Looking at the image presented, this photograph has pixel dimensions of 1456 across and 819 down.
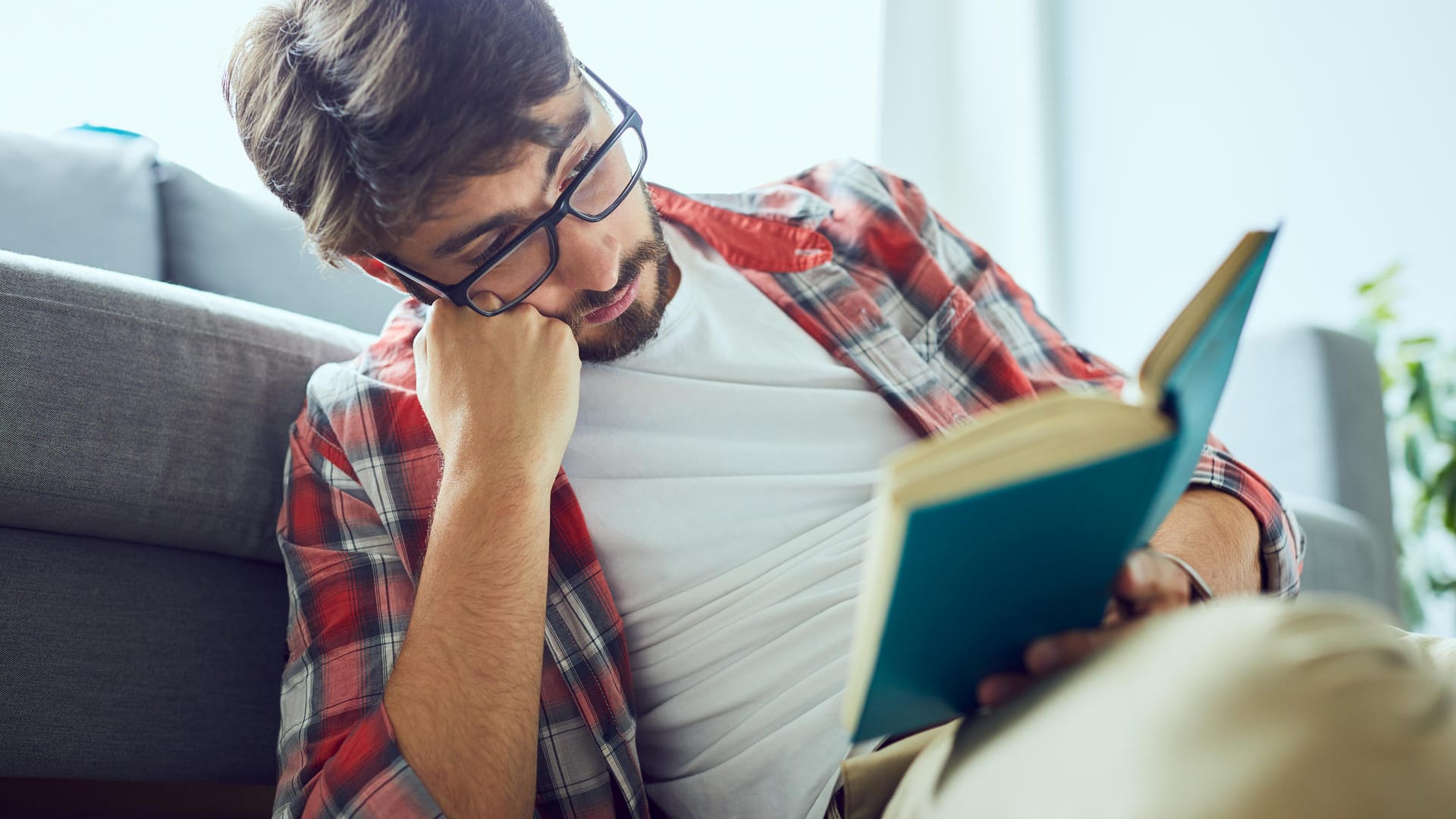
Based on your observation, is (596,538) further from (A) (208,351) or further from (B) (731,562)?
(A) (208,351)

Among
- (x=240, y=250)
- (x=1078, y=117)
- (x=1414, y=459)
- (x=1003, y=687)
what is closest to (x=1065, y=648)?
(x=1003, y=687)

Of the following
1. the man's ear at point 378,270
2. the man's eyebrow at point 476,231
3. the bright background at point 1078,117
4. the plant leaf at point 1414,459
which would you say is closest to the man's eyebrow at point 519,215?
the man's eyebrow at point 476,231

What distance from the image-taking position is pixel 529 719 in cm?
75

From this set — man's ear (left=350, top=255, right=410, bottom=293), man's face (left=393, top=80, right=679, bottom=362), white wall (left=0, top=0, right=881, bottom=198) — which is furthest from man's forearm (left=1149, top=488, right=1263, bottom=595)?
white wall (left=0, top=0, right=881, bottom=198)

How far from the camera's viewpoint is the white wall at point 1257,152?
2.17 metres

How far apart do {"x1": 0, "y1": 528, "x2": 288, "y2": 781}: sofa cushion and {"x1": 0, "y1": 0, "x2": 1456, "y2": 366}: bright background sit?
1.02 meters

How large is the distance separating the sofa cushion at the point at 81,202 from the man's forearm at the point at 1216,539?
1.23 m

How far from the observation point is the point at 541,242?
85 cm

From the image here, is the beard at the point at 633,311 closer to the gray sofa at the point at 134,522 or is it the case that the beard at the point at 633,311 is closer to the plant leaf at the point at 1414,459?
the gray sofa at the point at 134,522

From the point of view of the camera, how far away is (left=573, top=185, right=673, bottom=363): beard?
930 millimetres

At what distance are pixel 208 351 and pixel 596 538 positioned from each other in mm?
416

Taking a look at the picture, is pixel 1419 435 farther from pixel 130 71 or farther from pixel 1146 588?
pixel 130 71

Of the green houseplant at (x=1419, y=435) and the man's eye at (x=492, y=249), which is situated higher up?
the man's eye at (x=492, y=249)

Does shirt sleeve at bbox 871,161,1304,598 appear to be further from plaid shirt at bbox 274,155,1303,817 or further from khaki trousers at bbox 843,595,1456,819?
khaki trousers at bbox 843,595,1456,819
